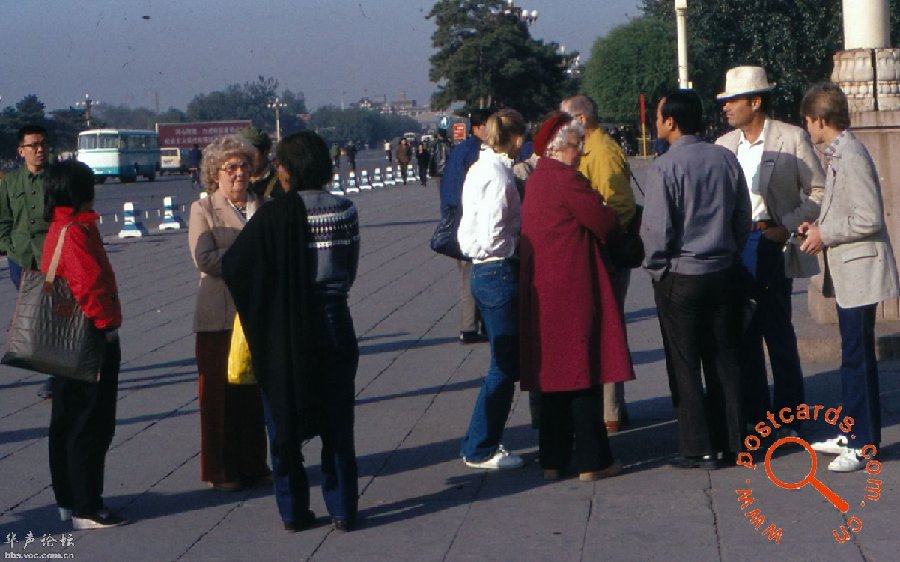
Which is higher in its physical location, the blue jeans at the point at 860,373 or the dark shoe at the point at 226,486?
the blue jeans at the point at 860,373

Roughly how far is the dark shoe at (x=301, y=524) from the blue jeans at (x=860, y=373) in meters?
2.55

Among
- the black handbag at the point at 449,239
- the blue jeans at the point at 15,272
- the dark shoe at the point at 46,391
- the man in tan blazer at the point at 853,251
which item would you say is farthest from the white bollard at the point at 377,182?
the man in tan blazer at the point at 853,251

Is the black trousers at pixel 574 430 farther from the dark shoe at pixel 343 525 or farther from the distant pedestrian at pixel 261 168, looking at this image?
the distant pedestrian at pixel 261 168

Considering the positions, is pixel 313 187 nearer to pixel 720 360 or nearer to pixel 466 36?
pixel 720 360

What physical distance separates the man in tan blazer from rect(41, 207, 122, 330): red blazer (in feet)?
10.5

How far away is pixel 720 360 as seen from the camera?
669 centimetres

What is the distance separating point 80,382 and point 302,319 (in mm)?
1158

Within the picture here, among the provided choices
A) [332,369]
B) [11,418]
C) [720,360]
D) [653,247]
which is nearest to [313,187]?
[332,369]

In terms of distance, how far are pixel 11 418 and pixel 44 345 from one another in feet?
9.66

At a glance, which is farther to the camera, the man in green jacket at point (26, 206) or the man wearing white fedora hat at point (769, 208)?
the man in green jacket at point (26, 206)

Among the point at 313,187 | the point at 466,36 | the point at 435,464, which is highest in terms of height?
the point at 466,36

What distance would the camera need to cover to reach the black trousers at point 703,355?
652 cm

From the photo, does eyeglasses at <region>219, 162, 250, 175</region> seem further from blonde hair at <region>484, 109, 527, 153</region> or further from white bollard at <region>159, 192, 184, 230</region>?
white bollard at <region>159, 192, 184, 230</region>

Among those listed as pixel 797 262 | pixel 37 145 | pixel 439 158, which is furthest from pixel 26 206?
pixel 439 158
